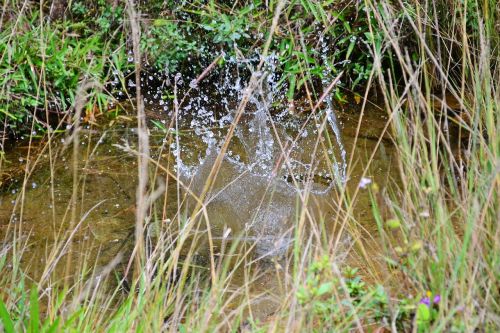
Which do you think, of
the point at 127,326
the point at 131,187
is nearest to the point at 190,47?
the point at 131,187

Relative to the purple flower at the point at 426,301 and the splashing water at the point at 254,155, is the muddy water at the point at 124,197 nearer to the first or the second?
the splashing water at the point at 254,155

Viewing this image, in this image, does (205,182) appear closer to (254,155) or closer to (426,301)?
(254,155)

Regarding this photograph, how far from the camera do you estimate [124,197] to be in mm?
3350

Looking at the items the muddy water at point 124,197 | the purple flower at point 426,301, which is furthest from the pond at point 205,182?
the purple flower at point 426,301

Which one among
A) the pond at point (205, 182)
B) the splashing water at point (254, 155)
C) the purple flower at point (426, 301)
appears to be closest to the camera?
the purple flower at point (426, 301)

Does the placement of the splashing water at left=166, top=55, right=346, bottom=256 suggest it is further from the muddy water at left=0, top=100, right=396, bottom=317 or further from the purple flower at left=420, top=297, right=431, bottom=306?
the purple flower at left=420, top=297, right=431, bottom=306

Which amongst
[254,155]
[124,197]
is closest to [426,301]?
[124,197]

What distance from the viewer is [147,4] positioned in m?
4.55

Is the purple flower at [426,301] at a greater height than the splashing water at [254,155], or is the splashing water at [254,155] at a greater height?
the purple flower at [426,301]

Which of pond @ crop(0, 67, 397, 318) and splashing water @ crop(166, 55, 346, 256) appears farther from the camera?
splashing water @ crop(166, 55, 346, 256)

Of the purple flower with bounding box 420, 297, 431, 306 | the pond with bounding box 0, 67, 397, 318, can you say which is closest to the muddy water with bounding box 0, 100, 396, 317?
the pond with bounding box 0, 67, 397, 318

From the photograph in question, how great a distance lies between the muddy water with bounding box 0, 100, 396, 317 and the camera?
2938 mm

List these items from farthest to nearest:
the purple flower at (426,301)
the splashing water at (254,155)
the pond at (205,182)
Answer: the splashing water at (254,155)
the pond at (205,182)
the purple flower at (426,301)

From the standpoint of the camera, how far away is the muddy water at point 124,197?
9.64 ft
